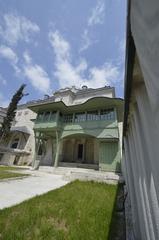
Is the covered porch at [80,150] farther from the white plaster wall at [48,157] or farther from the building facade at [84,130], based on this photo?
the white plaster wall at [48,157]

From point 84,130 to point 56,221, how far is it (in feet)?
33.0

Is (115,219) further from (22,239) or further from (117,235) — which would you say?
(22,239)

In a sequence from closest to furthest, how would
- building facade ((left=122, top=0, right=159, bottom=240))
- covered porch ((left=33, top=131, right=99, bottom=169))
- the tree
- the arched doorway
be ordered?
building facade ((left=122, top=0, right=159, bottom=240))
the arched doorway
covered porch ((left=33, top=131, right=99, bottom=169))
the tree

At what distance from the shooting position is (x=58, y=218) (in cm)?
326

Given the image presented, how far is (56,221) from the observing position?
3.11m

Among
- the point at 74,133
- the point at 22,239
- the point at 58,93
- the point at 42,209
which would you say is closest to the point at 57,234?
the point at 22,239

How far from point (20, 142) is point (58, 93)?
35.7ft

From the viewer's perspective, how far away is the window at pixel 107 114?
40.3 ft

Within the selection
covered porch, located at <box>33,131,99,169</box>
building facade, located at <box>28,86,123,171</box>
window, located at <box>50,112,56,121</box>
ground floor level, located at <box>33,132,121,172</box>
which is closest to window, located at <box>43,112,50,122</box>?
building facade, located at <box>28,86,123,171</box>

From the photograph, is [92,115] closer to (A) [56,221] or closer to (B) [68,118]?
(B) [68,118]

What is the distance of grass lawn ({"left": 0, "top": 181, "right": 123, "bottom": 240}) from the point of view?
255 cm

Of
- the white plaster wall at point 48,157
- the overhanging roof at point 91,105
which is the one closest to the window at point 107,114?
the overhanging roof at point 91,105

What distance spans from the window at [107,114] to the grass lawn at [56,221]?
345 inches

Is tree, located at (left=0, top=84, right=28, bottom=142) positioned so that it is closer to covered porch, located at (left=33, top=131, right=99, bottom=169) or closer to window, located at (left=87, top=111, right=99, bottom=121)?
covered porch, located at (left=33, top=131, right=99, bottom=169)
